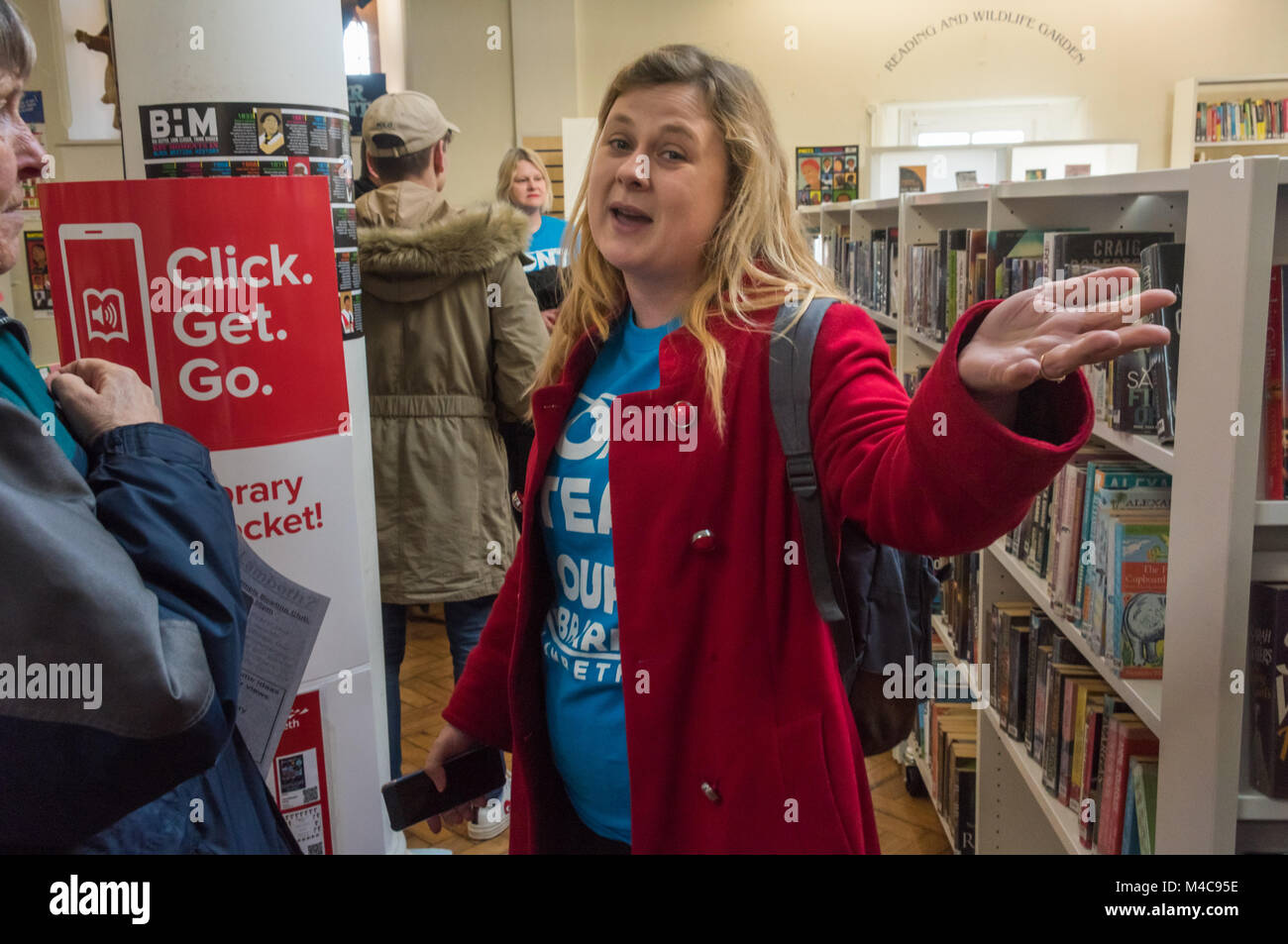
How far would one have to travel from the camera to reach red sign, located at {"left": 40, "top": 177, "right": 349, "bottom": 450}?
156 cm

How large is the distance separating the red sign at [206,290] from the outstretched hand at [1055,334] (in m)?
1.18

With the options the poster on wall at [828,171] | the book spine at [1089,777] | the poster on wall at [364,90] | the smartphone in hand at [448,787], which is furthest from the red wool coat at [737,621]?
the poster on wall at [828,171]

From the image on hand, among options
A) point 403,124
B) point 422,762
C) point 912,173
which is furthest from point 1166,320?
point 912,173

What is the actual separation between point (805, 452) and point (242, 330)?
0.99 metres

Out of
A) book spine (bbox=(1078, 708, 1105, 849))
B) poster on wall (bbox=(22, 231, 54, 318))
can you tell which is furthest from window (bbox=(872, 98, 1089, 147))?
book spine (bbox=(1078, 708, 1105, 849))

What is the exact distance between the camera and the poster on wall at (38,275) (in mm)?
4715

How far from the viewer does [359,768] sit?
1900 millimetres

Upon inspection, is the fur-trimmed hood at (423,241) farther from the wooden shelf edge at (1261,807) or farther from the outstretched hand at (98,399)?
the wooden shelf edge at (1261,807)

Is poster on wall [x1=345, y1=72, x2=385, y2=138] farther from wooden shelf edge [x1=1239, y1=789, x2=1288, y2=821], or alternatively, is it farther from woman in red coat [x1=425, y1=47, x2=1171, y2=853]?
wooden shelf edge [x1=1239, y1=789, x2=1288, y2=821]

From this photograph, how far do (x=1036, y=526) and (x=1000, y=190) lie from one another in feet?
2.45

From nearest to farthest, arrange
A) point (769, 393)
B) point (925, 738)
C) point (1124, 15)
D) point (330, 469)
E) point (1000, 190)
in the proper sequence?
point (769, 393) < point (330, 469) < point (1000, 190) < point (925, 738) < point (1124, 15)
